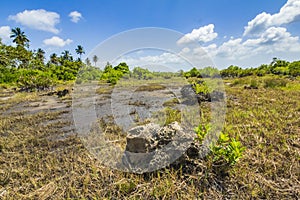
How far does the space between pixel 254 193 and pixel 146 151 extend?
130 cm

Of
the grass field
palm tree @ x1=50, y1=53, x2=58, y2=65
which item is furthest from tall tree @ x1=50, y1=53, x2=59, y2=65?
the grass field

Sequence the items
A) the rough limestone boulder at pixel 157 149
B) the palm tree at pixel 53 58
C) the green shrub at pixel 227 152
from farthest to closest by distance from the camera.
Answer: the palm tree at pixel 53 58 < the rough limestone boulder at pixel 157 149 < the green shrub at pixel 227 152

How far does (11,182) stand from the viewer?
2.38m

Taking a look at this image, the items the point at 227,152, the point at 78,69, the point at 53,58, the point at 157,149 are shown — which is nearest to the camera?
the point at 227,152

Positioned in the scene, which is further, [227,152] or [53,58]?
[53,58]

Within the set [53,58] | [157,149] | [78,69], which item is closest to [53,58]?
[53,58]

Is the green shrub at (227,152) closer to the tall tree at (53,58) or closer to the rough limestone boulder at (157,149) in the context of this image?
the rough limestone boulder at (157,149)

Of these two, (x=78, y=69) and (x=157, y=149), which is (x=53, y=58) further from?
(x=157, y=149)

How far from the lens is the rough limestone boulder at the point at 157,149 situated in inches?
92.4

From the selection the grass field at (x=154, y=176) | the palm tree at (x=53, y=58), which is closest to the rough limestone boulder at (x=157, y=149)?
the grass field at (x=154, y=176)

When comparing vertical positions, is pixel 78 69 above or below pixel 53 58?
below

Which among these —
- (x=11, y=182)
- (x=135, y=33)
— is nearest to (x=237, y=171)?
(x=135, y=33)

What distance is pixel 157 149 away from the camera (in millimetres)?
2426

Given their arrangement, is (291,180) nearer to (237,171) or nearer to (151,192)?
(237,171)
